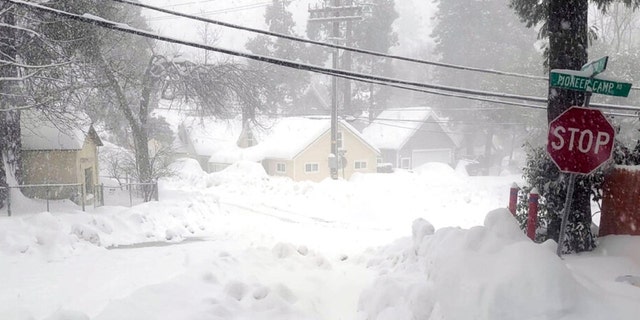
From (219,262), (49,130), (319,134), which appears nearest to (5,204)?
(49,130)

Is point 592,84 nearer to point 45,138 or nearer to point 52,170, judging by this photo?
point 52,170

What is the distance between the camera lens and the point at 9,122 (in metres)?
16.6

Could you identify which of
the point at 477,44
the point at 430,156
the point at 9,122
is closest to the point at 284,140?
the point at 430,156

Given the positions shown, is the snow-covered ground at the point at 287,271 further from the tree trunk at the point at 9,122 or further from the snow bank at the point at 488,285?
the tree trunk at the point at 9,122

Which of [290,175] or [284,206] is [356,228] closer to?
[284,206]

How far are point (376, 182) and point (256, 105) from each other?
12.4 m

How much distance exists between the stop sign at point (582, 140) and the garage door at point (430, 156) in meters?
43.9

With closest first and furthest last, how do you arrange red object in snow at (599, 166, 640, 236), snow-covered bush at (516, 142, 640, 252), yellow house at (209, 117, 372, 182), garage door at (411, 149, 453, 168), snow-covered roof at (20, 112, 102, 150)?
red object in snow at (599, 166, 640, 236) → snow-covered bush at (516, 142, 640, 252) → snow-covered roof at (20, 112, 102, 150) → yellow house at (209, 117, 372, 182) → garage door at (411, 149, 453, 168)

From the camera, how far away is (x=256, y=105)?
2316cm

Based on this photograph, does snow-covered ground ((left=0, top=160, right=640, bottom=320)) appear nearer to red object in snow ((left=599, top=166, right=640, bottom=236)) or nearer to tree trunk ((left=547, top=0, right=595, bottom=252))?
red object in snow ((left=599, top=166, right=640, bottom=236))

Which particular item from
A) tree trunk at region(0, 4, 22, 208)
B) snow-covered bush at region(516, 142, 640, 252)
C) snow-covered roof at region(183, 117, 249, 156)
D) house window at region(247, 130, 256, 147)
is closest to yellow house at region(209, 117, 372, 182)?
house window at region(247, 130, 256, 147)

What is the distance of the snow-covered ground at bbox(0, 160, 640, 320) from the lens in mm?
5004

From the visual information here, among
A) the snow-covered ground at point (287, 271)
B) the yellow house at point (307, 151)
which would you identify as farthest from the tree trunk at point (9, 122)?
the yellow house at point (307, 151)

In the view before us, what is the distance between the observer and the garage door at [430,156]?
1951 inches
